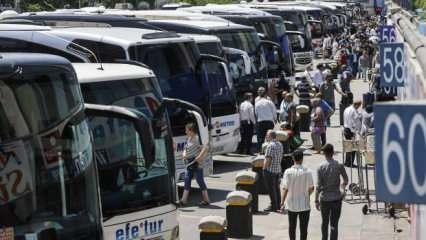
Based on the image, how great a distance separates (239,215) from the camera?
1698 centimetres

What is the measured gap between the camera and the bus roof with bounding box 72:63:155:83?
43.6 ft

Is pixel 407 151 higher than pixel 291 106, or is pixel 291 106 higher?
pixel 407 151

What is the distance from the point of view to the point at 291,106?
2678 cm

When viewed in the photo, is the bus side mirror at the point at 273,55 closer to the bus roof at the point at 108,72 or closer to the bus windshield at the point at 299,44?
the bus windshield at the point at 299,44

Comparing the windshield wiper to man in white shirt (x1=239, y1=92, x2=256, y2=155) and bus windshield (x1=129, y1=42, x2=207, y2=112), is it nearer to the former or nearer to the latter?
bus windshield (x1=129, y1=42, x2=207, y2=112)

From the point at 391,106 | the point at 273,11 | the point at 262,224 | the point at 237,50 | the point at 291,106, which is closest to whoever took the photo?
the point at 391,106

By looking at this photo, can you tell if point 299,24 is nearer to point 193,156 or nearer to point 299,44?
point 299,44

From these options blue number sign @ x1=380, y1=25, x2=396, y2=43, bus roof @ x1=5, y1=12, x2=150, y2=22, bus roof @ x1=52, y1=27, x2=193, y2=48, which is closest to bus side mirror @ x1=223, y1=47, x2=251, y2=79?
bus roof @ x1=5, y1=12, x2=150, y2=22

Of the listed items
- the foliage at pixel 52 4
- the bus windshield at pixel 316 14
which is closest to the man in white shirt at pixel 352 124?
the foliage at pixel 52 4

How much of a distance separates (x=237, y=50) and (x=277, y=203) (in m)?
11.0

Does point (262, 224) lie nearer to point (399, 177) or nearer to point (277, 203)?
point (277, 203)

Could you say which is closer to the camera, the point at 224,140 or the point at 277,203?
the point at 277,203

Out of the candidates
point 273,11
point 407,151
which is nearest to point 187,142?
point 407,151

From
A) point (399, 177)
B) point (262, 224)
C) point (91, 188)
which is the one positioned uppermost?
point (399, 177)
